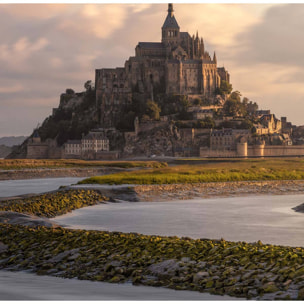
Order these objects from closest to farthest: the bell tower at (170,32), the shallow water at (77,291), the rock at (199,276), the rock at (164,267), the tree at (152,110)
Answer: the shallow water at (77,291)
the rock at (199,276)
the rock at (164,267)
the tree at (152,110)
the bell tower at (170,32)

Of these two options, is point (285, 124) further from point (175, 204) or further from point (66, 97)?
point (175, 204)

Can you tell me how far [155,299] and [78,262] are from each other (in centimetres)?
321

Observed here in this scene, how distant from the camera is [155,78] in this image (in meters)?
123

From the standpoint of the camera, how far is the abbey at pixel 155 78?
121m

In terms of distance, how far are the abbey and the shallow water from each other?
110092mm

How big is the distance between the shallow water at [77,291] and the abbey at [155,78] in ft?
361

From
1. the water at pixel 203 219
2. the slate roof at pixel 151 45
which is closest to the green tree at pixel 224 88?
the slate roof at pixel 151 45

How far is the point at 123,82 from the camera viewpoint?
409ft

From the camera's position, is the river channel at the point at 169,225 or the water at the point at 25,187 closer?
the river channel at the point at 169,225

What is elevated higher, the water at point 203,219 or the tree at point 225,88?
the tree at point 225,88

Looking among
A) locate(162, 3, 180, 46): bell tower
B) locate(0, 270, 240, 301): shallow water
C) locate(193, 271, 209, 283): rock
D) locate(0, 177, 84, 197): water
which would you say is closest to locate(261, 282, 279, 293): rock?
locate(0, 270, 240, 301): shallow water

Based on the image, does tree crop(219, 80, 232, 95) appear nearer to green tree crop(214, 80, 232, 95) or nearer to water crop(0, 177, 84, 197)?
green tree crop(214, 80, 232, 95)

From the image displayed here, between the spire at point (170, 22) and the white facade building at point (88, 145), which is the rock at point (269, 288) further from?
the spire at point (170, 22)

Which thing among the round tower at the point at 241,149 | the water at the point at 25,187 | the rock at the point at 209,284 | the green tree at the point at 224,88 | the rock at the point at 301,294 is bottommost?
the rock at the point at 209,284
